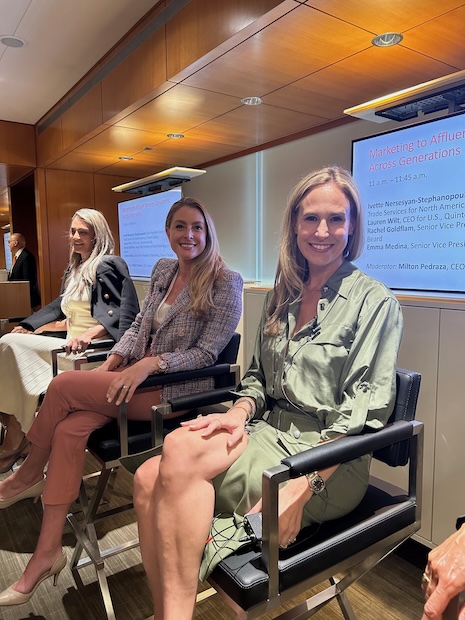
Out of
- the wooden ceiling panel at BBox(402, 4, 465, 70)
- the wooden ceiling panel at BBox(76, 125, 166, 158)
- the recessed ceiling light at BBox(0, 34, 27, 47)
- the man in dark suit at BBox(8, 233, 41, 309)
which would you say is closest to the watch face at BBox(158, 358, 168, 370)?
the wooden ceiling panel at BBox(402, 4, 465, 70)

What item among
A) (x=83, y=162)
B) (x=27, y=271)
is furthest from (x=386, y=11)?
(x=27, y=271)

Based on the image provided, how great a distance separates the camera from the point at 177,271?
96.6 inches

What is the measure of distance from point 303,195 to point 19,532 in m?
2.19

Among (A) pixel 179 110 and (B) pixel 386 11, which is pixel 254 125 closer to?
(A) pixel 179 110

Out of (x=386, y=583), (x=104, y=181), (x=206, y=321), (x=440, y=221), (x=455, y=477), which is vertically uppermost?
(x=104, y=181)

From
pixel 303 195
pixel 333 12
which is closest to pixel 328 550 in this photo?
pixel 303 195

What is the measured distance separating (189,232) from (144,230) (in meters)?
3.08

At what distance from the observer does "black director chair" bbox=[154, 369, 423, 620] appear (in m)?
1.12

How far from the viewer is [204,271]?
7.29 feet

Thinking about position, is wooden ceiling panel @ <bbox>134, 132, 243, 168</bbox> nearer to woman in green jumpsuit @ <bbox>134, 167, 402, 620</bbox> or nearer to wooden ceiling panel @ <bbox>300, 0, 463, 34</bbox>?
wooden ceiling panel @ <bbox>300, 0, 463, 34</bbox>

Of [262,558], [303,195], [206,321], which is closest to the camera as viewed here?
[262,558]

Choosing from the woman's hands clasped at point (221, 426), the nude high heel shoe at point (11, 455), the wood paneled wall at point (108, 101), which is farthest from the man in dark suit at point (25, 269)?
the woman's hands clasped at point (221, 426)

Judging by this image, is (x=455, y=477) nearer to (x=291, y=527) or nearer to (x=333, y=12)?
(x=291, y=527)

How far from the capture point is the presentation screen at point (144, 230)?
4867 millimetres
